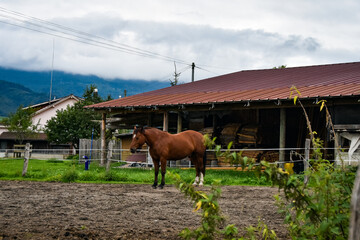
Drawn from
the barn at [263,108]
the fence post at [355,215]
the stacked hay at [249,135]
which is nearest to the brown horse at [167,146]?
the barn at [263,108]

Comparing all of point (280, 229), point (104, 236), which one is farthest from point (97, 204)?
point (280, 229)

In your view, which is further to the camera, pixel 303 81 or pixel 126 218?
pixel 303 81

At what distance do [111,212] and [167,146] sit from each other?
4.77 meters

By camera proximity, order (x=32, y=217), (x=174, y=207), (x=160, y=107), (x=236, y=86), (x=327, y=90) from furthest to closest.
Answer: (x=236, y=86) < (x=160, y=107) < (x=327, y=90) < (x=174, y=207) < (x=32, y=217)

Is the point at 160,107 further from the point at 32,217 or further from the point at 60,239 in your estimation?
the point at 60,239

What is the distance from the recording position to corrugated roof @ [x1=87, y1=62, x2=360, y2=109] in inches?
635

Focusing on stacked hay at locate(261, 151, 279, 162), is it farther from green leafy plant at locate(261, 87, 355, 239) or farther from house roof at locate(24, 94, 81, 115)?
house roof at locate(24, 94, 81, 115)

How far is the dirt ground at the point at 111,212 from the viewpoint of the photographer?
5.81m

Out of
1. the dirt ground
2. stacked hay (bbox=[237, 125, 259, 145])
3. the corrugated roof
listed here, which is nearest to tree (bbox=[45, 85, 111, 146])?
the corrugated roof

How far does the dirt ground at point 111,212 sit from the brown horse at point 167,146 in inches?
37.6

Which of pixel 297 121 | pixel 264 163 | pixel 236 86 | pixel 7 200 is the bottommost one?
pixel 7 200

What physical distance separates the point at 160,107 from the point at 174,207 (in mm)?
10763

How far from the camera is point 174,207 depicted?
8.22 metres

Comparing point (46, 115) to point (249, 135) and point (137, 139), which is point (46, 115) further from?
point (137, 139)
